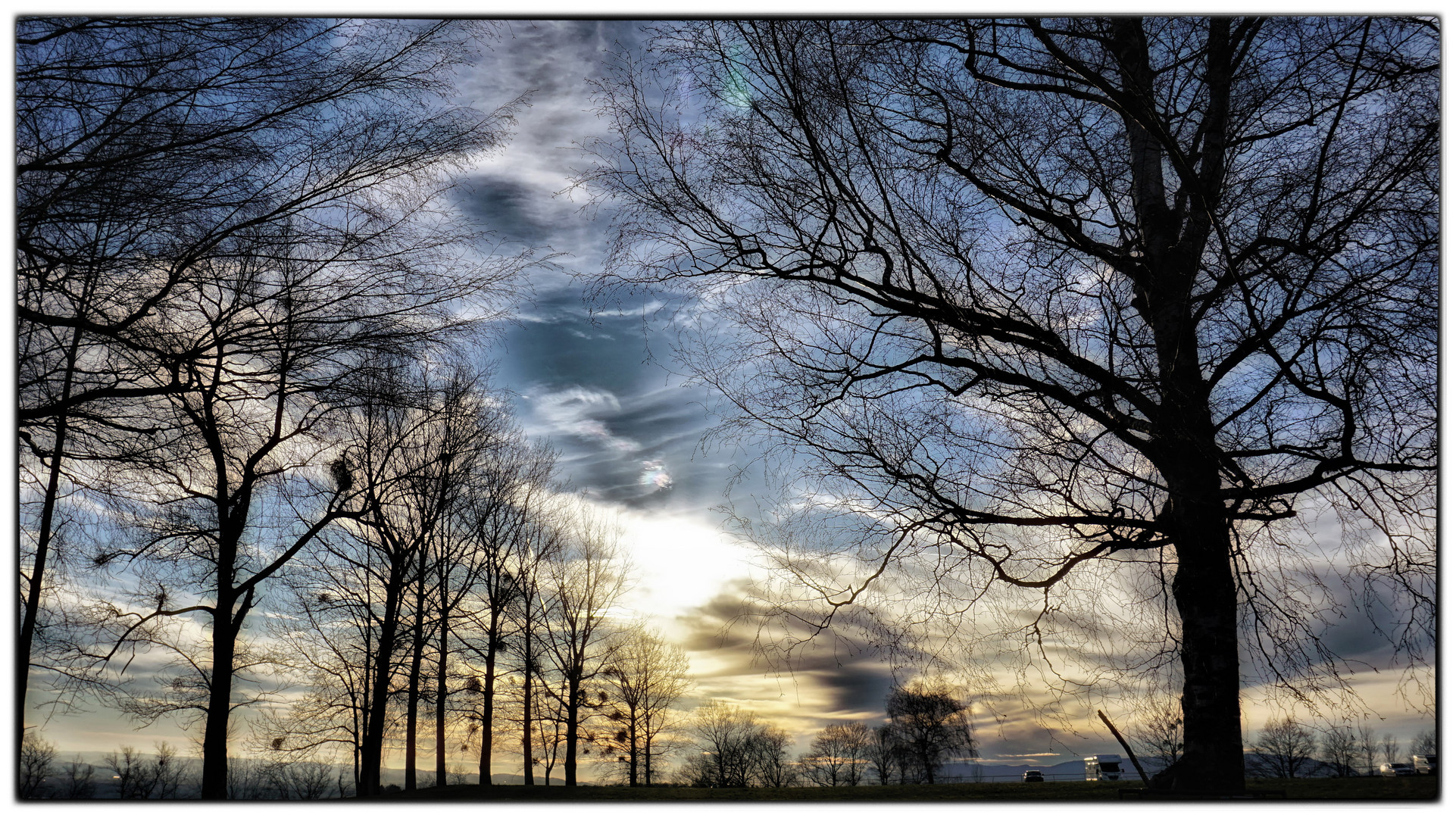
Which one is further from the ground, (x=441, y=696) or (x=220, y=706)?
(x=220, y=706)

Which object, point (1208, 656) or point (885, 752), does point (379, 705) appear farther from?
point (885, 752)

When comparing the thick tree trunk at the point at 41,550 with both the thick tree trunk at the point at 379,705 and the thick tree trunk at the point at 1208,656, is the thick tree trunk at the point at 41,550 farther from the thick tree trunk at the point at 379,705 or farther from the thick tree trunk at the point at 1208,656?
the thick tree trunk at the point at 1208,656

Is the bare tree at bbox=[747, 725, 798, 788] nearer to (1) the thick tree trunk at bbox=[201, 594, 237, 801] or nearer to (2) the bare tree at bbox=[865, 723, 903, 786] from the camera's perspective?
(2) the bare tree at bbox=[865, 723, 903, 786]

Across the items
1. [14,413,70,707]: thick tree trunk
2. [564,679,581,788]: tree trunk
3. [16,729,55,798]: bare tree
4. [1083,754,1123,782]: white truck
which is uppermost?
[14,413,70,707]: thick tree trunk

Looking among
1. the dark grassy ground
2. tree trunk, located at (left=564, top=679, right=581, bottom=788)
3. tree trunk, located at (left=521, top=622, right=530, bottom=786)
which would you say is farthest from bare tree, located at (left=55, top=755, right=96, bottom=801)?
tree trunk, located at (left=564, top=679, right=581, bottom=788)

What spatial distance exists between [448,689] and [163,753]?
761 centimetres

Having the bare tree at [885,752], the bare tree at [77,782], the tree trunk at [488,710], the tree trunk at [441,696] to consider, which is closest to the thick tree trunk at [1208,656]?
the bare tree at [77,782]

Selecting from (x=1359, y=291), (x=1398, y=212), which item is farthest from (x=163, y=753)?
(x=1398, y=212)

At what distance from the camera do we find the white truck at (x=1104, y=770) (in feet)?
24.2

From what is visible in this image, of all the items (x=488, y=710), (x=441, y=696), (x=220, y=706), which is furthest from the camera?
(x=488, y=710)

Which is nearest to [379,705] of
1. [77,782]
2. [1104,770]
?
[77,782]

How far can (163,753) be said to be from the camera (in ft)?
25.4

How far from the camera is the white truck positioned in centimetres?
738

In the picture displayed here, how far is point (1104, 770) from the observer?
8.09m
